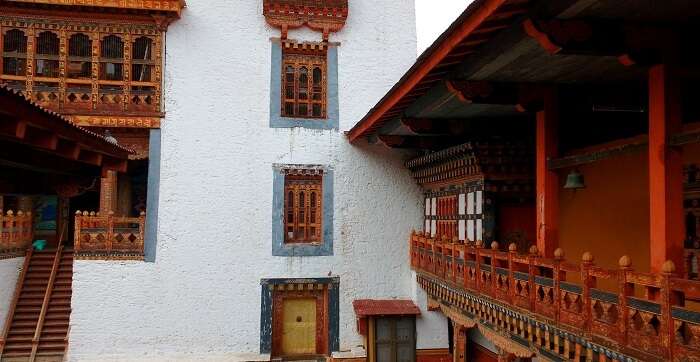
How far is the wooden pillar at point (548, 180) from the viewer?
6.73 metres

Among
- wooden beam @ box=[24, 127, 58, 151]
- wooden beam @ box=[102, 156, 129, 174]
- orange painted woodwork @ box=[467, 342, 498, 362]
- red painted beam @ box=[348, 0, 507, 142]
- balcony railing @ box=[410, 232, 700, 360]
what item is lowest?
orange painted woodwork @ box=[467, 342, 498, 362]

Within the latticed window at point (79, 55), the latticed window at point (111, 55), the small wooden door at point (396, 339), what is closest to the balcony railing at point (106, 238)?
the latticed window at point (111, 55)

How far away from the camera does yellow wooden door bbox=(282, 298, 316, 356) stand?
12125mm

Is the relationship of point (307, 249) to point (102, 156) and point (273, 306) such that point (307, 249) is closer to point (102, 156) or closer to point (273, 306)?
point (273, 306)

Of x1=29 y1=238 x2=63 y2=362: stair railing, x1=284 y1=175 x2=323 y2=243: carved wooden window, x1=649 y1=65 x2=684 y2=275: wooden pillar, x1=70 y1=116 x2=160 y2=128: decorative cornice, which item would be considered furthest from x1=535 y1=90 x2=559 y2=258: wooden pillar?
x1=29 y1=238 x2=63 y2=362: stair railing

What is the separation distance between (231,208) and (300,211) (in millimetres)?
1432

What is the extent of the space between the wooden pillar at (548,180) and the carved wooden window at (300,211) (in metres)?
6.19

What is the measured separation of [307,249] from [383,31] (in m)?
5.09

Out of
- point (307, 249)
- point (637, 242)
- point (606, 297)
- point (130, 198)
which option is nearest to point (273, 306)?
point (307, 249)

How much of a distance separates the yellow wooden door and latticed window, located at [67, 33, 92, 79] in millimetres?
6538

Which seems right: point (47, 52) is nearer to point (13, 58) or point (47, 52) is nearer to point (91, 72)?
point (13, 58)

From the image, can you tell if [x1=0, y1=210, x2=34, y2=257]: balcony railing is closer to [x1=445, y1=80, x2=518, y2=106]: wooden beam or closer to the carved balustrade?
the carved balustrade

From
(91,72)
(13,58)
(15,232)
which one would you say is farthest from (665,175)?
(15,232)

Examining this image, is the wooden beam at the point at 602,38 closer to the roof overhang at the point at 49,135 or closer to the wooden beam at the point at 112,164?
the roof overhang at the point at 49,135
